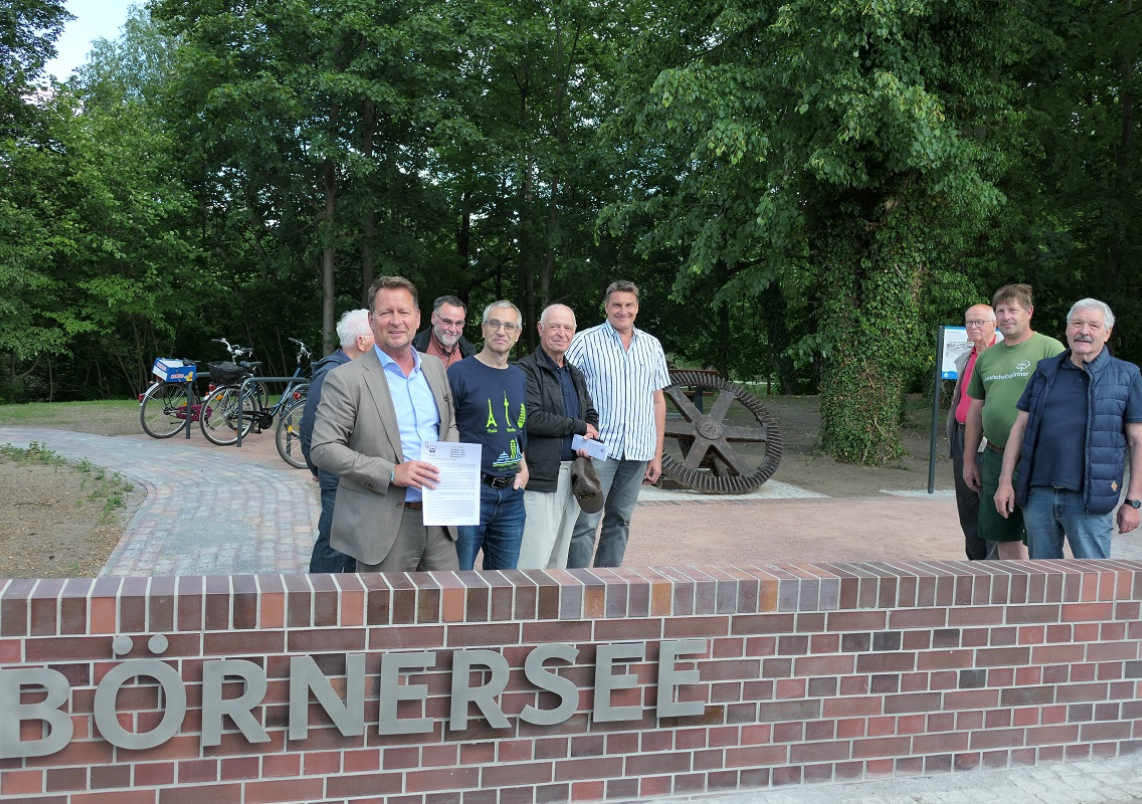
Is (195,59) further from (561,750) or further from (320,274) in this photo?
(561,750)

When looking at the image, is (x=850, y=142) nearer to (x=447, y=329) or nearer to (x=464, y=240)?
(x=447, y=329)

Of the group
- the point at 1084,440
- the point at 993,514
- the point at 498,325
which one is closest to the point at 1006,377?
the point at 993,514

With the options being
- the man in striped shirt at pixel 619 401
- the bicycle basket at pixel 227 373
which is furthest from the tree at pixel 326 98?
the man in striped shirt at pixel 619 401

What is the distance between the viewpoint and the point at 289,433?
11328 mm

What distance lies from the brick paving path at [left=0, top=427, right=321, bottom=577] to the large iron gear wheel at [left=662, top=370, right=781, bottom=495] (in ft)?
12.8

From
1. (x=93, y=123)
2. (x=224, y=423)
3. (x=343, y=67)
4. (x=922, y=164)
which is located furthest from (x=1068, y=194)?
(x=93, y=123)

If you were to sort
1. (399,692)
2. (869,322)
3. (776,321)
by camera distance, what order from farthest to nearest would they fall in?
1. (776,321)
2. (869,322)
3. (399,692)

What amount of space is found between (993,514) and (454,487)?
130 inches

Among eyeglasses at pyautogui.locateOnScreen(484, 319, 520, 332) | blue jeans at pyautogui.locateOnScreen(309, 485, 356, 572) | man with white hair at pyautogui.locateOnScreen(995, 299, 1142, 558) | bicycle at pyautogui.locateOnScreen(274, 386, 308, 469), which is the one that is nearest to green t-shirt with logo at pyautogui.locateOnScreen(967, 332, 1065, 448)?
man with white hair at pyautogui.locateOnScreen(995, 299, 1142, 558)

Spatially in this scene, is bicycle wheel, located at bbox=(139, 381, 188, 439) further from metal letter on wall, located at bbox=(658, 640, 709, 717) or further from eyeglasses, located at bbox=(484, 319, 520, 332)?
metal letter on wall, located at bbox=(658, 640, 709, 717)

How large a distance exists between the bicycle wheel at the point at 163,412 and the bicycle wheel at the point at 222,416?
29.8 inches

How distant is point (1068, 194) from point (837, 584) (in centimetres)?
2225

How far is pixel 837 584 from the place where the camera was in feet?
10.9

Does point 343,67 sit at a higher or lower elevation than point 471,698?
higher
